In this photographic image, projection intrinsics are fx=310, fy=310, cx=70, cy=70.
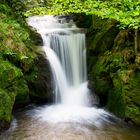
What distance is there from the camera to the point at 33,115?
9.20m

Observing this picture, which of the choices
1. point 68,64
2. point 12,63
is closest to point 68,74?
point 68,64

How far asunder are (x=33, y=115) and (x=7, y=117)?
1.54m

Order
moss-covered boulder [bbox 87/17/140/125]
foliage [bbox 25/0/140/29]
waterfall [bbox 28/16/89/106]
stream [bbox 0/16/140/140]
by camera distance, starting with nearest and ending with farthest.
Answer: foliage [bbox 25/0/140/29]
stream [bbox 0/16/140/140]
moss-covered boulder [bbox 87/17/140/125]
waterfall [bbox 28/16/89/106]

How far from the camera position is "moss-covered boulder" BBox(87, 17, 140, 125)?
8.71 m

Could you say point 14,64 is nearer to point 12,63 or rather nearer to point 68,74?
point 12,63

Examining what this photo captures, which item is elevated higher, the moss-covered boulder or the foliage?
the foliage

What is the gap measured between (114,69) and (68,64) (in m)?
2.45

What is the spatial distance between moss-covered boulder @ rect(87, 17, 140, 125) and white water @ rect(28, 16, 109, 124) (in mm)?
400

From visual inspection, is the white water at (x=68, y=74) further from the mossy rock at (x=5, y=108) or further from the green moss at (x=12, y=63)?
the mossy rock at (x=5, y=108)

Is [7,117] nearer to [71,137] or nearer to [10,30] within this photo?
[71,137]

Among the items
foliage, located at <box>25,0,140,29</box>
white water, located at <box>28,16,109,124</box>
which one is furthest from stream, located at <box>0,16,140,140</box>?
foliage, located at <box>25,0,140,29</box>

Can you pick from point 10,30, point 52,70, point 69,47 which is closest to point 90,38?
point 69,47

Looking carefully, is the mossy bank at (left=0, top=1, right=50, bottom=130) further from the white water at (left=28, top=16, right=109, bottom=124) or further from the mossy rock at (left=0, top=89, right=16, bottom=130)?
the white water at (left=28, top=16, right=109, bottom=124)

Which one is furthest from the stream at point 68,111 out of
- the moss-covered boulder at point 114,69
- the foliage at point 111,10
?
the foliage at point 111,10
